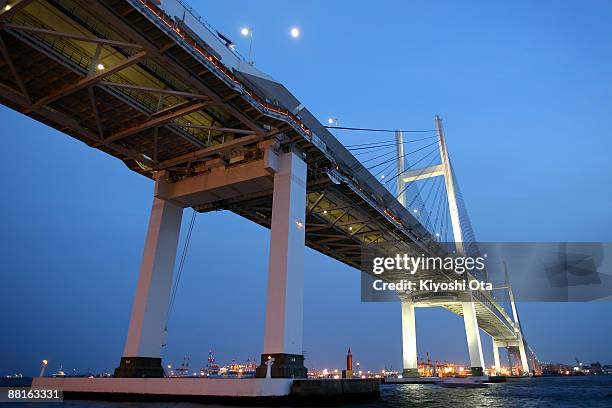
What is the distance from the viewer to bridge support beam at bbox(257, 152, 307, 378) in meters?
19.5

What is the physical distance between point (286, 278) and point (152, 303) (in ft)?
25.5

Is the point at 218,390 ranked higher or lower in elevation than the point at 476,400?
higher

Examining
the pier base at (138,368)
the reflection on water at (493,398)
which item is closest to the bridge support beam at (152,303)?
the pier base at (138,368)

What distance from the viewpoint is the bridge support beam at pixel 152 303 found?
22.4 metres

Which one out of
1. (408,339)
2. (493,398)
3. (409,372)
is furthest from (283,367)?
(409,372)

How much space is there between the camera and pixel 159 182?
26422mm

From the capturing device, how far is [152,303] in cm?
2338

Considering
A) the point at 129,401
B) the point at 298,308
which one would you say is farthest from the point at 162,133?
the point at 129,401

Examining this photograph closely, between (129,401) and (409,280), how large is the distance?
43761mm

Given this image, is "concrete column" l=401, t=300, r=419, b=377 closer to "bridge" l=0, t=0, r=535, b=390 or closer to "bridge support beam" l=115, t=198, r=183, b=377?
"bridge" l=0, t=0, r=535, b=390

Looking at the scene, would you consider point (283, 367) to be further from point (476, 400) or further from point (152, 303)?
point (476, 400)

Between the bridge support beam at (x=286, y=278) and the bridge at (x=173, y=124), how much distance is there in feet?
0.19

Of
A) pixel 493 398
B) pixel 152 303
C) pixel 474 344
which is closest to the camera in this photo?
pixel 152 303

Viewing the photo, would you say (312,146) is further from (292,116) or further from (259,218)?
(259,218)
